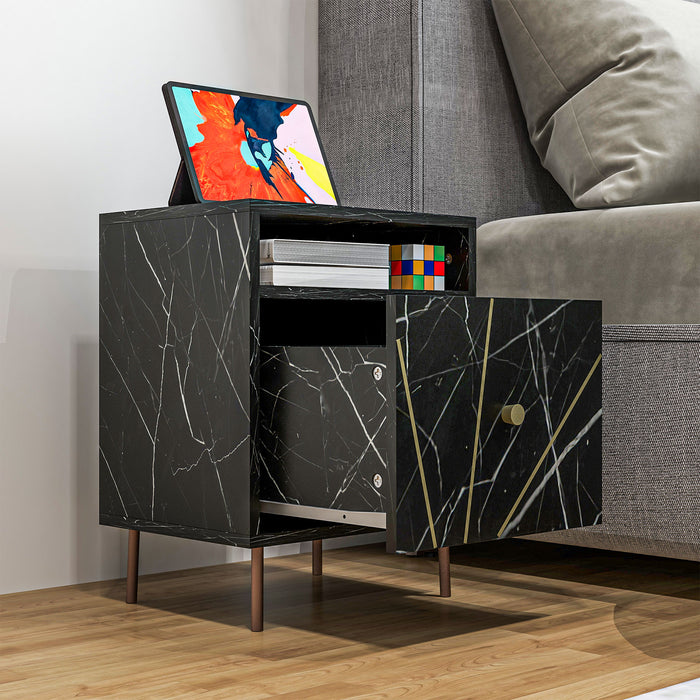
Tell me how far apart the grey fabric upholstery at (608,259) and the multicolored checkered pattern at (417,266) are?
180 mm

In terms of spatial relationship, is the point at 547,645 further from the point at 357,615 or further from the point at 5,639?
the point at 5,639

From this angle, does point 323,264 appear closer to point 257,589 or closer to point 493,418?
point 493,418

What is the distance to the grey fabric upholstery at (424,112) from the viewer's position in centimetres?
206

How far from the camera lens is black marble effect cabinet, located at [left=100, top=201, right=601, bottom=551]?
137 cm

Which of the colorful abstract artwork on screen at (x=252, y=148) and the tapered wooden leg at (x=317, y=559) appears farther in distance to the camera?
the tapered wooden leg at (x=317, y=559)

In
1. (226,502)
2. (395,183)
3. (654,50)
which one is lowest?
(226,502)

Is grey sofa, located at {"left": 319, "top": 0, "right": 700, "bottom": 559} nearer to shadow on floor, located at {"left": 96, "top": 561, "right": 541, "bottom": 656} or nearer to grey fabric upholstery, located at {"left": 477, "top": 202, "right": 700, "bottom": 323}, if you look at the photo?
grey fabric upholstery, located at {"left": 477, "top": 202, "right": 700, "bottom": 323}

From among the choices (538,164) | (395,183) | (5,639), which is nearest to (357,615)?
(5,639)

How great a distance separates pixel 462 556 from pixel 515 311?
82cm

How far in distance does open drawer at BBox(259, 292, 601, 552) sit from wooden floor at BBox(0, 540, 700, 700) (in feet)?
0.53

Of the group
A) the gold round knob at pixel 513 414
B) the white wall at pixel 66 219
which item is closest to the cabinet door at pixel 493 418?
the gold round knob at pixel 513 414

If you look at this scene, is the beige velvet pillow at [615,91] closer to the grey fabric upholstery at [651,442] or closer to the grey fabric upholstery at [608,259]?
the grey fabric upholstery at [608,259]

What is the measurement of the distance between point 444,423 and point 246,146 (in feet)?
2.18

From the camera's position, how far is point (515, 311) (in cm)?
147
